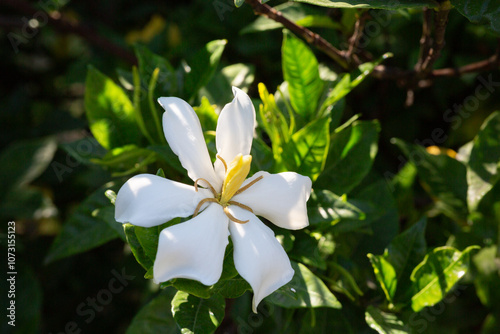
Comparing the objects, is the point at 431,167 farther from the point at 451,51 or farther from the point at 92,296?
the point at 92,296

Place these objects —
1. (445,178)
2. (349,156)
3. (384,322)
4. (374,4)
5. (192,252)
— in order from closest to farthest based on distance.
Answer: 1. (192,252)
2. (374,4)
3. (384,322)
4. (349,156)
5. (445,178)

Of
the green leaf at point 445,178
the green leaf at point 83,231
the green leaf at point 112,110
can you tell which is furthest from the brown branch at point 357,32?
the green leaf at point 83,231

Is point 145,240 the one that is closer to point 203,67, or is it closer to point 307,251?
point 307,251

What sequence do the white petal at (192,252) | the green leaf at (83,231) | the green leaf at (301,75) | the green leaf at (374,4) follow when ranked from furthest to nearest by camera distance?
1. the green leaf at (83,231)
2. the green leaf at (301,75)
3. the green leaf at (374,4)
4. the white petal at (192,252)

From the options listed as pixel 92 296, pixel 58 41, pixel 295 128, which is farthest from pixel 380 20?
pixel 58 41

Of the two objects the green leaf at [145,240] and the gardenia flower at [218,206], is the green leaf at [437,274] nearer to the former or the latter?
the gardenia flower at [218,206]

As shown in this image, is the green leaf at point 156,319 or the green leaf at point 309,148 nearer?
the green leaf at point 309,148

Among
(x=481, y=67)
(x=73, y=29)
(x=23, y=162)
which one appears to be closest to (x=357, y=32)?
(x=481, y=67)
